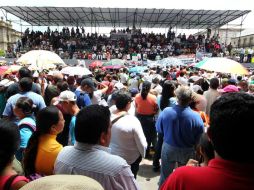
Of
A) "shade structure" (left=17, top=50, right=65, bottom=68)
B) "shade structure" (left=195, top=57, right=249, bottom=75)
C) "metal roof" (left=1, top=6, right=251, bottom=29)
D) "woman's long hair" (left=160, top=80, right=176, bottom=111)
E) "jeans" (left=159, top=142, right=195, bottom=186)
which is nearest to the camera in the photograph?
"jeans" (left=159, top=142, right=195, bottom=186)

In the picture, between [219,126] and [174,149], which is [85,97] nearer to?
[174,149]

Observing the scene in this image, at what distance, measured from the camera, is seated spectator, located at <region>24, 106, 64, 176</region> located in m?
2.52

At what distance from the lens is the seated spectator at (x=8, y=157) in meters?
1.68

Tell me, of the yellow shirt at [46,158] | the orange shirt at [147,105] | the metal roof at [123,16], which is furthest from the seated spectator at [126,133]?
the metal roof at [123,16]

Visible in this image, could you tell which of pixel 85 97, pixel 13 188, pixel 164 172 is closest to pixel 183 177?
pixel 13 188

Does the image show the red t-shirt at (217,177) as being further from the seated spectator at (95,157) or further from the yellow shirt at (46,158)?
the yellow shirt at (46,158)

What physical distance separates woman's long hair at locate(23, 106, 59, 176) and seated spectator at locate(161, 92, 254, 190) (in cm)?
153

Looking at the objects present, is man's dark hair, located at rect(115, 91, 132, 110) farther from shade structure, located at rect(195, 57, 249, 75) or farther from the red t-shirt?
shade structure, located at rect(195, 57, 249, 75)

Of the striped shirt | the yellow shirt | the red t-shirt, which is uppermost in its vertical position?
the red t-shirt

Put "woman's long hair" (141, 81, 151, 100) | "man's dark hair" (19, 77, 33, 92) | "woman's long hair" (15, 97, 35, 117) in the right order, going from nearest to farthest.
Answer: "woman's long hair" (15, 97, 35, 117), "man's dark hair" (19, 77, 33, 92), "woman's long hair" (141, 81, 151, 100)

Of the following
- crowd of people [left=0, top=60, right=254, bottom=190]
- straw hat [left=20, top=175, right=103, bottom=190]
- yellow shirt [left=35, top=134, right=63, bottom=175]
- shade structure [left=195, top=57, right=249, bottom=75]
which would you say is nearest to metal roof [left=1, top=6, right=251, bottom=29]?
shade structure [left=195, top=57, right=249, bottom=75]

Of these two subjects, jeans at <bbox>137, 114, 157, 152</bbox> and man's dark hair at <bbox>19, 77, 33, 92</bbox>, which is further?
jeans at <bbox>137, 114, 157, 152</bbox>

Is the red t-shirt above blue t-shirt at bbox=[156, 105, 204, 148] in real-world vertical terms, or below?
above

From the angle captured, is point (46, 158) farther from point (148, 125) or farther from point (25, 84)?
point (148, 125)
